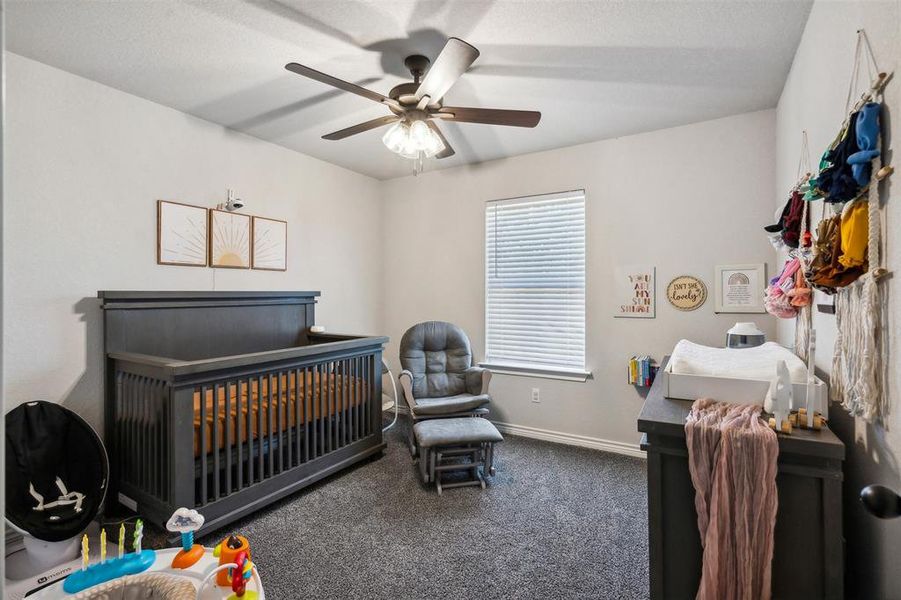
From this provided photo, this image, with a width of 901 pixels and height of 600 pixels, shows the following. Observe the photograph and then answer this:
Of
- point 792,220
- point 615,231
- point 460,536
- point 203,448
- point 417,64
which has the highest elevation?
point 417,64

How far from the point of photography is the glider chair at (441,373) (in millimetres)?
3146

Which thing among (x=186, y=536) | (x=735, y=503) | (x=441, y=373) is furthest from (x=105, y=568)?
(x=441, y=373)

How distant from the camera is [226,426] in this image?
2225mm

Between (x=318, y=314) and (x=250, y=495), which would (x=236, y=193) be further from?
(x=250, y=495)

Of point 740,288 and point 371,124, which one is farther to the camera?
point 740,288

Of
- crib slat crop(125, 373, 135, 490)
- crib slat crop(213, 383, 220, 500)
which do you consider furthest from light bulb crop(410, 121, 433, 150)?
crib slat crop(125, 373, 135, 490)

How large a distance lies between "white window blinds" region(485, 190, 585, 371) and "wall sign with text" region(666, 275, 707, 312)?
2.15 ft

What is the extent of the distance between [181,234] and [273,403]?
133cm

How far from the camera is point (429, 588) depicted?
183cm

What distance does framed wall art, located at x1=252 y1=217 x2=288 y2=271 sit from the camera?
3316mm

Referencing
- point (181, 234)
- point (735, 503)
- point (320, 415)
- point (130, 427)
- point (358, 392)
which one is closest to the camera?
point (735, 503)

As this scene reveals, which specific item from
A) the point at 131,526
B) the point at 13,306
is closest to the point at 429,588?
the point at 131,526

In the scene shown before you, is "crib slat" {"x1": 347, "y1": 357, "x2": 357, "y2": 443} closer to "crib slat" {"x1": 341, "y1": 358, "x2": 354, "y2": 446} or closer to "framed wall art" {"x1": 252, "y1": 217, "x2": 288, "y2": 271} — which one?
"crib slat" {"x1": 341, "y1": 358, "x2": 354, "y2": 446}

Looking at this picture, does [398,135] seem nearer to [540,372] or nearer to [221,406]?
[221,406]
